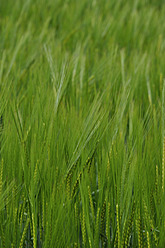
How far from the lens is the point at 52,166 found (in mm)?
739

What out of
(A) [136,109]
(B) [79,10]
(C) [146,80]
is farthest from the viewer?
(B) [79,10]

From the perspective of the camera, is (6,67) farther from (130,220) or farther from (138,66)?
(130,220)

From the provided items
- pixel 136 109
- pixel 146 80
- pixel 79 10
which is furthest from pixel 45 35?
pixel 136 109

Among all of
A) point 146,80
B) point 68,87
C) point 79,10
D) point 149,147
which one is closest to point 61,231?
point 149,147

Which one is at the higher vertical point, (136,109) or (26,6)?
(26,6)

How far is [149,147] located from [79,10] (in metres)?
1.57

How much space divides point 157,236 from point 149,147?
17 cm

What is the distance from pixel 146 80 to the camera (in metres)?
1.27

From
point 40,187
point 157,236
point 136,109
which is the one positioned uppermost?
point 136,109

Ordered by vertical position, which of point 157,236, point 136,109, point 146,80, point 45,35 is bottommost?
point 157,236

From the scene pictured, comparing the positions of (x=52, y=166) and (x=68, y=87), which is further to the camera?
(x=68, y=87)

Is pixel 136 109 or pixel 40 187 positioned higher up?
pixel 136 109

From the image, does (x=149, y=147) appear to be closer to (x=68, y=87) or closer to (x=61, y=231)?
(x=61, y=231)

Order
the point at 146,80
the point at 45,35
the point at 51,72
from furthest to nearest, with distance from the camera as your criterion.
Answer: the point at 45,35 → the point at 146,80 → the point at 51,72
